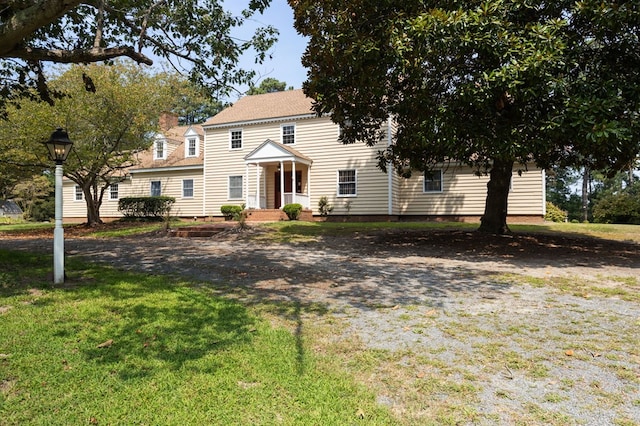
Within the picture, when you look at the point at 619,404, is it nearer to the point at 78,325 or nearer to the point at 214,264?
the point at 78,325

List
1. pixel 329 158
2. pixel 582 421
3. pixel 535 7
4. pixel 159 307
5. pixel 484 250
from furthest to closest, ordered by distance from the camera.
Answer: pixel 329 158, pixel 484 250, pixel 535 7, pixel 159 307, pixel 582 421

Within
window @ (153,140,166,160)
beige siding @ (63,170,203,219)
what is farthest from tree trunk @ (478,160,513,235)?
window @ (153,140,166,160)

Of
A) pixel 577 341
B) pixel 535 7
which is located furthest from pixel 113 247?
pixel 535 7

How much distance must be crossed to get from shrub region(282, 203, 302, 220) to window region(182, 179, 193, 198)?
780cm

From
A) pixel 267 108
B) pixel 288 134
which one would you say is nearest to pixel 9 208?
pixel 267 108

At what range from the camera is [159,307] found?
189 inches

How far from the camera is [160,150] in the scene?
24875 millimetres

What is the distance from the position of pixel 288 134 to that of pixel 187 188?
7314 millimetres

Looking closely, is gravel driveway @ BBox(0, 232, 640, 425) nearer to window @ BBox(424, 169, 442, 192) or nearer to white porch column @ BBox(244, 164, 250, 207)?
window @ BBox(424, 169, 442, 192)

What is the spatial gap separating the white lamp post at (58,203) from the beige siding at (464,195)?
15.5m

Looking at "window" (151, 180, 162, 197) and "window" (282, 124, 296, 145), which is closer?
"window" (282, 124, 296, 145)

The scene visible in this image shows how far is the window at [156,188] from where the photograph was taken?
24.0 m

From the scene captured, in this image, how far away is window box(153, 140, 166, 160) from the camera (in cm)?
2478

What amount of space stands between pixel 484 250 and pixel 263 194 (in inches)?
523
